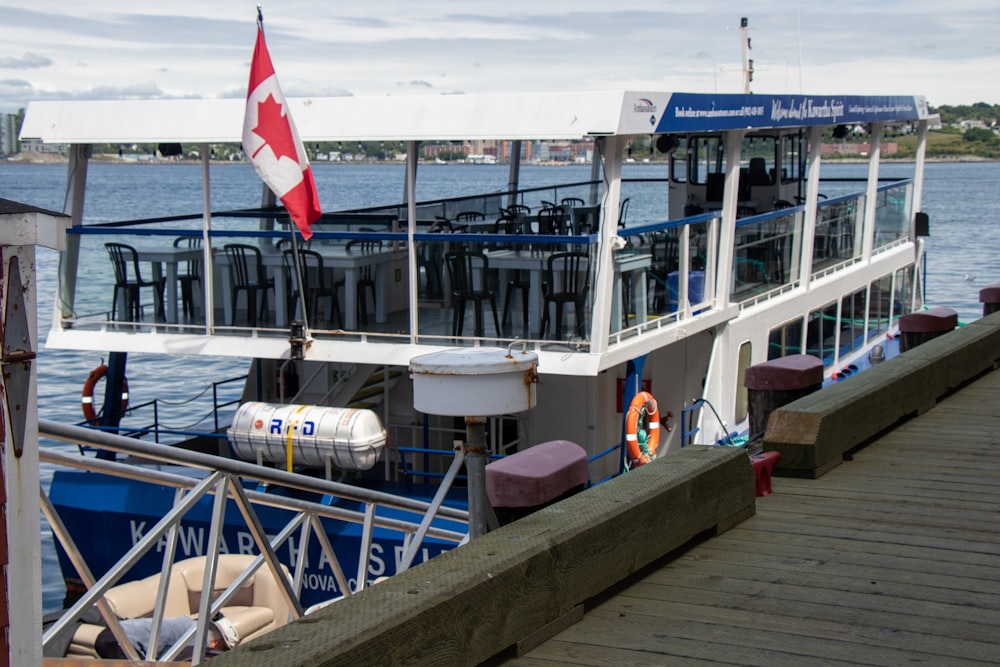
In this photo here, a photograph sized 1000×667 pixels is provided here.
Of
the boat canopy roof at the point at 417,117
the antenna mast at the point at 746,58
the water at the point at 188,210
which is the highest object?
the antenna mast at the point at 746,58

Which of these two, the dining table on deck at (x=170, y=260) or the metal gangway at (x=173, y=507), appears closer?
the metal gangway at (x=173, y=507)

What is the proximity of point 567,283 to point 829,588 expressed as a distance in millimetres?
6498

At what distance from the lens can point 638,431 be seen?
37.7ft

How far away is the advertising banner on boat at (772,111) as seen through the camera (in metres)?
11.3

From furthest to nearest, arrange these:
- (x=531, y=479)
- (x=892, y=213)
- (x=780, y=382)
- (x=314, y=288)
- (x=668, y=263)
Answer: (x=892, y=213)
(x=668, y=263)
(x=314, y=288)
(x=780, y=382)
(x=531, y=479)

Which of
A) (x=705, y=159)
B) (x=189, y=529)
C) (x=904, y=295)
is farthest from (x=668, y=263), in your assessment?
(x=904, y=295)

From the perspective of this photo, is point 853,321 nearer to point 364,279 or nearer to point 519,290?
point 519,290

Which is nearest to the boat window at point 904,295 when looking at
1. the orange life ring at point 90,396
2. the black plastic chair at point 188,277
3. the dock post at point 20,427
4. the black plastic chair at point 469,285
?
the black plastic chair at point 469,285

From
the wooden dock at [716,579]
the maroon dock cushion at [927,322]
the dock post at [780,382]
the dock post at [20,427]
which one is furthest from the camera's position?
the maroon dock cushion at [927,322]

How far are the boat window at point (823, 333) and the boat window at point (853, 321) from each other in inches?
15.1

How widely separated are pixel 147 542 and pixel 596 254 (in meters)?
6.40

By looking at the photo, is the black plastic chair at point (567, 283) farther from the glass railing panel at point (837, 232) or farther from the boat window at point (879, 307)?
the boat window at point (879, 307)

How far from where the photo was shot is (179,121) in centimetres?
1161

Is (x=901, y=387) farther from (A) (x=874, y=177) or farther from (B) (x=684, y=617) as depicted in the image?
(A) (x=874, y=177)
